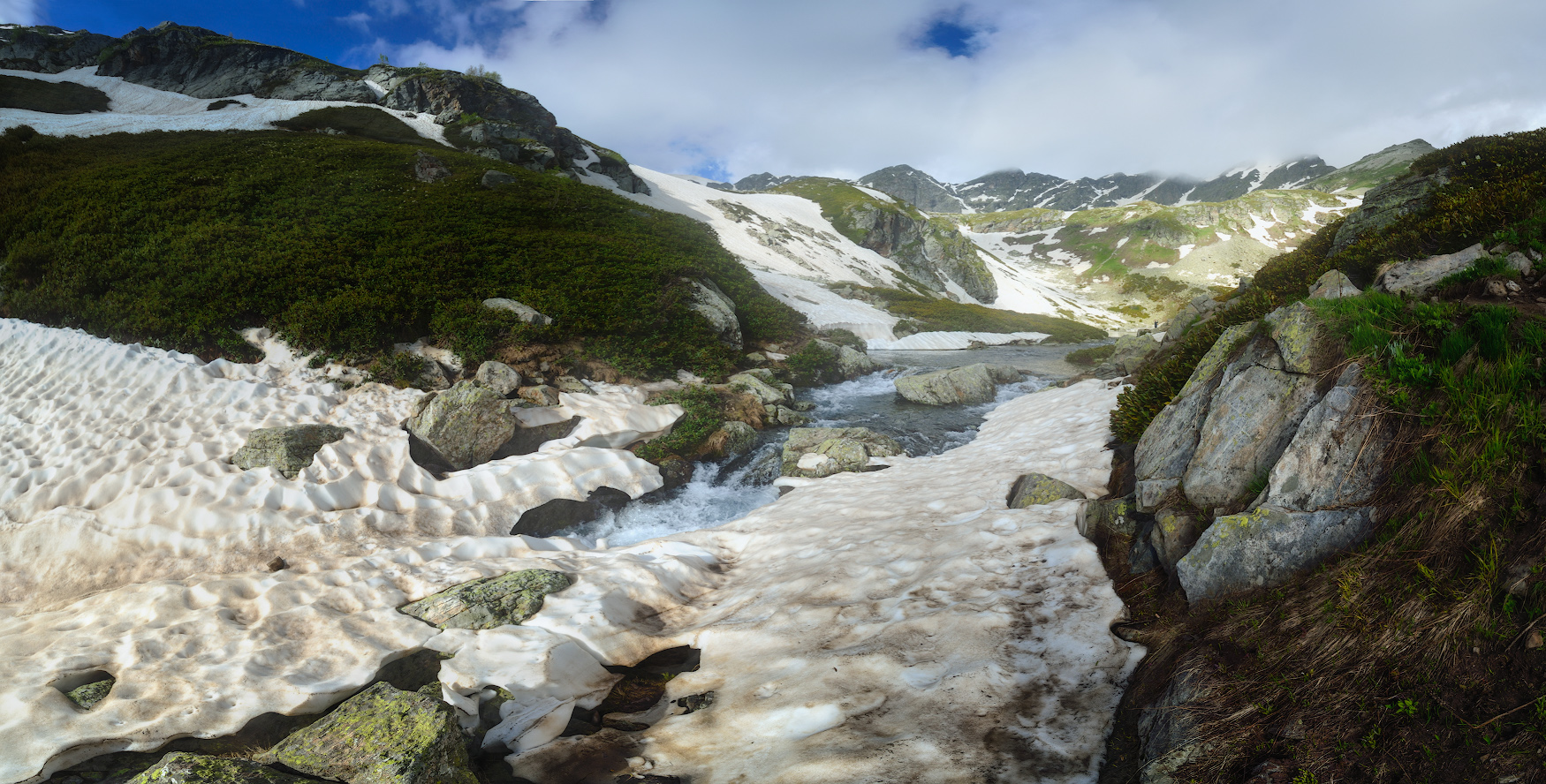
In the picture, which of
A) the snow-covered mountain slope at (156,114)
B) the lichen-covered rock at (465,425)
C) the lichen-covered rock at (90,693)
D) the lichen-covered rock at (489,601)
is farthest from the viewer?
the snow-covered mountain slope at (156,114)

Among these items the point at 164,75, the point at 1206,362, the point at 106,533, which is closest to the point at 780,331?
the point at 1206,362

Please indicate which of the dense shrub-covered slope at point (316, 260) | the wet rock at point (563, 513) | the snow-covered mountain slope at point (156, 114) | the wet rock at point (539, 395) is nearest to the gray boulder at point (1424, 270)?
the wet rock at point (563, 513)

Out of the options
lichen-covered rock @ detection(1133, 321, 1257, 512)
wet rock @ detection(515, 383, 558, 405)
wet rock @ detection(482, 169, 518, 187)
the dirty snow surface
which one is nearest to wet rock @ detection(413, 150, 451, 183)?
wet rock @ detection(482, 169, 518, 187)

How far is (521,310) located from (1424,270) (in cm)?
1652

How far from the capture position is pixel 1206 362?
6.40 metres

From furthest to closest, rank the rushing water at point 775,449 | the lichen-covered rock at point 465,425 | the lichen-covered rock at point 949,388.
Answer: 1. the lichen-covered rock at point 949,388
2. the lichen-covered rock at point 465,425
3. the rushing water at point 775,449

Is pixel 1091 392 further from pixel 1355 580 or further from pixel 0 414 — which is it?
pixel 0 414

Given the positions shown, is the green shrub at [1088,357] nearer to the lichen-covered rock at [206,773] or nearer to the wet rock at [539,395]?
the wet rock at [539,395]

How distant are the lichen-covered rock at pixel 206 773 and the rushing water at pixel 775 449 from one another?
567 centimetres

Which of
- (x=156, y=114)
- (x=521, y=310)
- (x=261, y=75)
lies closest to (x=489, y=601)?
(x=521, y=310)

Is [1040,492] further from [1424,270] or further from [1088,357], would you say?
[1088,357]

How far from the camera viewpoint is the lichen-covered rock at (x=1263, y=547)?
3.72 m

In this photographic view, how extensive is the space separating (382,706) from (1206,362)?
8694 mm

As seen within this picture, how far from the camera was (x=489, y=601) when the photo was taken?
224 inches
